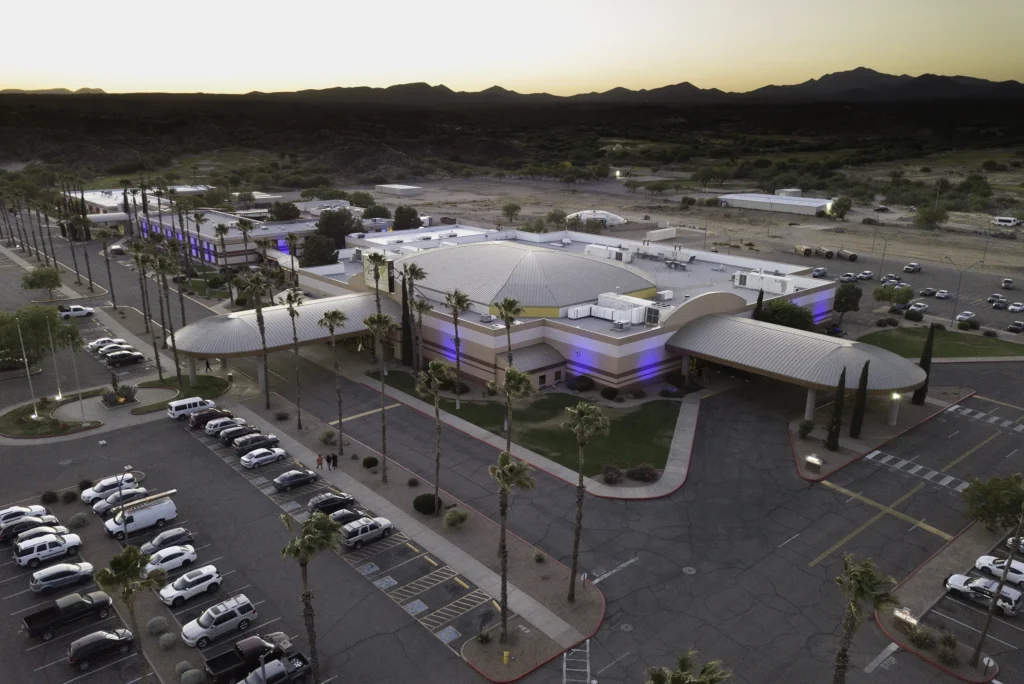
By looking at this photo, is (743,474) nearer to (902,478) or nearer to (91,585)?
(902,478)

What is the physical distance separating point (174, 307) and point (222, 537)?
64.7 meters

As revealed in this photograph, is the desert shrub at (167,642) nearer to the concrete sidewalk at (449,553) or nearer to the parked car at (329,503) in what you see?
the parked car at (329,503)

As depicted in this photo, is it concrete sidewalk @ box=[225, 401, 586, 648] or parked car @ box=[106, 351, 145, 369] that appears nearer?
concrete sidewalk @ box=[225, 401, 586, 648]

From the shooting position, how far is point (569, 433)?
195 feet

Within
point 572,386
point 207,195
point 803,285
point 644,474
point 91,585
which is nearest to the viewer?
point 91,585

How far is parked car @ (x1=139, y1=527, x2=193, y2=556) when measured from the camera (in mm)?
42188

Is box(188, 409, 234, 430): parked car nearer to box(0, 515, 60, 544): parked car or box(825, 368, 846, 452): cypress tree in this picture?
box(0, 515, 60, 544): parked car

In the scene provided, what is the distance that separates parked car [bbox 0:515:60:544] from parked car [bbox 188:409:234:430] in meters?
15.9

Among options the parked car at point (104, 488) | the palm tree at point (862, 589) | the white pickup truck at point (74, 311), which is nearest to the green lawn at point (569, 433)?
the parked car at point (104, 488)

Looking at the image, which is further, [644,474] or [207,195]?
[207,195]

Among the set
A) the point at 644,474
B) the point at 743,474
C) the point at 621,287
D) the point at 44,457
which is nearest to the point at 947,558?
the point at 743,474

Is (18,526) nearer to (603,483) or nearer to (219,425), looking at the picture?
(219,425)

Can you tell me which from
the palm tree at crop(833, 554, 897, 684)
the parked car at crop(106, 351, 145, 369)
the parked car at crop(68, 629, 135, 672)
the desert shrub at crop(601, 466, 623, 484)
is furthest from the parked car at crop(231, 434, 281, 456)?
the palm tree at crop(833, 554, 897, 684)

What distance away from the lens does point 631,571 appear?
41.2 meters
